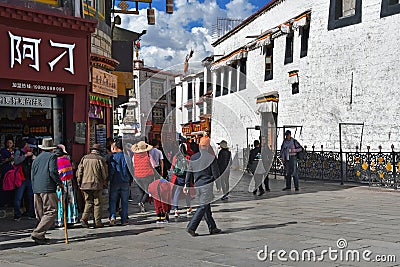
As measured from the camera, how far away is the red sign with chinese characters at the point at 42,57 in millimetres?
10523

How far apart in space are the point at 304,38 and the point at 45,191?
18387mm

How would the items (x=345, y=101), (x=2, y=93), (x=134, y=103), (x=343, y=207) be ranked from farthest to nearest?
(x=134, y=103)
(x=345, y=101)
(x=343, y=207)
(x=2, y=93)

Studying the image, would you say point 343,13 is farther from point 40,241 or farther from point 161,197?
point 40,241

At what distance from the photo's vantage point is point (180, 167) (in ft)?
38.6

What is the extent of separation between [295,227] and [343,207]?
339 centimetres

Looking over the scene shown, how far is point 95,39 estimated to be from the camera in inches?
542

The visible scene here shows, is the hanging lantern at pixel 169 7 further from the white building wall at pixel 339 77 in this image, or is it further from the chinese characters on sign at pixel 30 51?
the white building wall at pixel 339 77

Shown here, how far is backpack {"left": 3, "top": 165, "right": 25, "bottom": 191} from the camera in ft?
36.6

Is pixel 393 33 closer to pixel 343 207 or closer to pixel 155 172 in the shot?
pixel 343 207

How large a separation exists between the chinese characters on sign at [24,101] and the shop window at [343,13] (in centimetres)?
1401

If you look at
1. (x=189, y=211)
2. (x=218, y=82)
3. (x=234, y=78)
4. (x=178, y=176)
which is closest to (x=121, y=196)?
(x=178, y=176)

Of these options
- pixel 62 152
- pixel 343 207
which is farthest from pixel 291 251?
pixel 343 207

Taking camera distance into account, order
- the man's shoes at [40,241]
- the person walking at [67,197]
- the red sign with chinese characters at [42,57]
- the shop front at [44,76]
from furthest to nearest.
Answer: the shop front at [44,76] → the red sign with chinese characters at [42,57] → the person walking at [67,197] → the man's shoes at [40,241]

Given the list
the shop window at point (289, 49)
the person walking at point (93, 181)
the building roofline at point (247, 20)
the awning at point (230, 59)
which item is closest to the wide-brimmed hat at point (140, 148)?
the person walking at point (93, 181)
